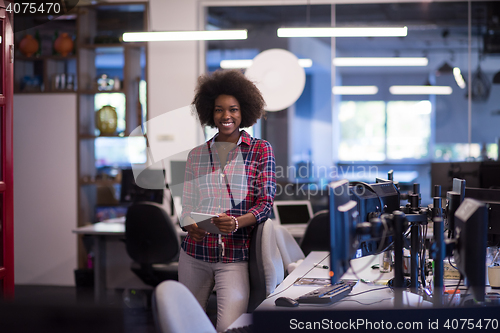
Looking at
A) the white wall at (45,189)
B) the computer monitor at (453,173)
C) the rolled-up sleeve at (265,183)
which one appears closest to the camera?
the rolled-up sleeve at (265,183)

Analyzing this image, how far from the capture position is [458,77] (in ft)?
17.6

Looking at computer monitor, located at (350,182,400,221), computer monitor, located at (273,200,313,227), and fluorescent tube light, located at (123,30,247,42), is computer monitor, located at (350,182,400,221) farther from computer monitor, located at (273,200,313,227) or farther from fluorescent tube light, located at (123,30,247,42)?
fluorescent tube light, located at (123,30,247,42)

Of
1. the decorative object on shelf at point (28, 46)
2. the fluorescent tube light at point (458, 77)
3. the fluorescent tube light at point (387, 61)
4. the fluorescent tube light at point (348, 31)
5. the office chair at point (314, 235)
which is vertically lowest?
the office chair at point (314, 235)

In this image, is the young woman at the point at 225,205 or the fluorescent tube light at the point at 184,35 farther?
the fluorescent tube light at the point at 184,35

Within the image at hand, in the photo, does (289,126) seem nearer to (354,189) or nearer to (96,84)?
(96,84)

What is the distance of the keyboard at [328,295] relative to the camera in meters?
1.74

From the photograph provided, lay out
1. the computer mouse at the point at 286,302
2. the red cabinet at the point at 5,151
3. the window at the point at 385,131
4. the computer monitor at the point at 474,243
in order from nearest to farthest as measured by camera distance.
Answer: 1. the computer monitor at the point at 474,243
2. the computer mouse at the point at 286,302
3. the red cabinet at the point at 5,151
4. the window at the point at 385,131

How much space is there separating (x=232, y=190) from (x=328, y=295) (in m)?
0.67

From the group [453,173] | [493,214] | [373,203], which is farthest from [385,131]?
[373,203]

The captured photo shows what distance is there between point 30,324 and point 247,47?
5372mm

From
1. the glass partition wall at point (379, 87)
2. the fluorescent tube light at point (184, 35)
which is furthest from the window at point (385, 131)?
the fluorescent tube light at point (184, 35)

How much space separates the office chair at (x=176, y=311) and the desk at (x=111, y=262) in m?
Answer: 2.91

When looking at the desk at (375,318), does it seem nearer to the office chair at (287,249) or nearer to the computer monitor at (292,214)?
the office chair at (287,249)

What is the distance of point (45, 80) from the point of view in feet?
17.1
